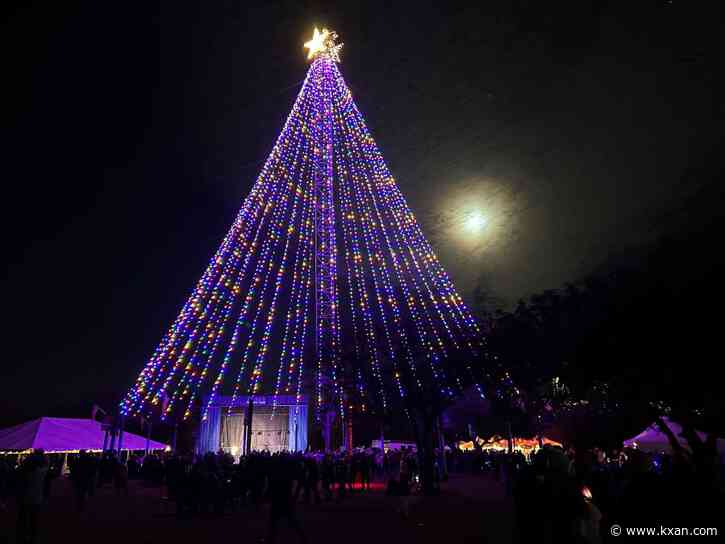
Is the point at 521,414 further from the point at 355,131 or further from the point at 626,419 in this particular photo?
the point at 355,131

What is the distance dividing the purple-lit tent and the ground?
818 centimetres

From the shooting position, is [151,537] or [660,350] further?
[660,350]

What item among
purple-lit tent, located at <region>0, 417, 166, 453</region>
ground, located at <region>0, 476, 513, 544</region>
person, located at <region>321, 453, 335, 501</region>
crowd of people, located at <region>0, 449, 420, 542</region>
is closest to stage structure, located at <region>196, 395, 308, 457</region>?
purple-lit tent, located at <region>0, 417, 166, 453</region>

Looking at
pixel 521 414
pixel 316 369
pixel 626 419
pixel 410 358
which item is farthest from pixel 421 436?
pixel 626 419

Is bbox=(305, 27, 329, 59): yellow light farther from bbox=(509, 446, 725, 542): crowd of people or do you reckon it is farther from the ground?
bbox=(509, 446, 725, 542): crowd of people

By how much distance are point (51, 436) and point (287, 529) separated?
1882 centimetres

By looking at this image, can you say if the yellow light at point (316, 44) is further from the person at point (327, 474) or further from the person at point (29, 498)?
the person at point (29, 498)

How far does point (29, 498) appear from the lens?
7.05 m

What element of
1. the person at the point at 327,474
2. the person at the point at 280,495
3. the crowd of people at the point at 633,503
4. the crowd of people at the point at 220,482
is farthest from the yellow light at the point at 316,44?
the crowd of people at the point at 633,503

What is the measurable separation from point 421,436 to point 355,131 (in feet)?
42.5

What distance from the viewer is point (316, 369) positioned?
Result: 22078mm

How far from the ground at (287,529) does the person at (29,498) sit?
1615 mm

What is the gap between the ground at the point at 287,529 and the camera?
347 inches

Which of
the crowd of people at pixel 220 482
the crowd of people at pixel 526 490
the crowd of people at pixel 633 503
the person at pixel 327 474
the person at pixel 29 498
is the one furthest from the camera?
the person at pixel 327 474
